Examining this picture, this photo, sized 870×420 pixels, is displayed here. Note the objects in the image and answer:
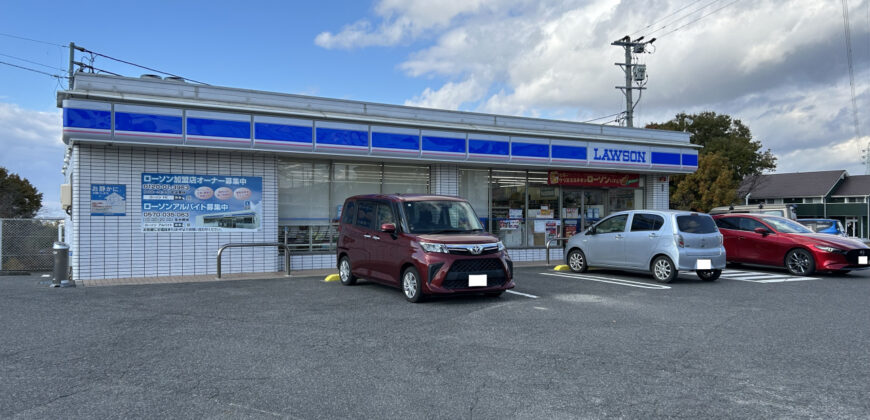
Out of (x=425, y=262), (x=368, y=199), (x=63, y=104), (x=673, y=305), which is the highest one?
(x=63, y=104)

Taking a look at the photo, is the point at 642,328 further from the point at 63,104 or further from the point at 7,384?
the point at 63,104

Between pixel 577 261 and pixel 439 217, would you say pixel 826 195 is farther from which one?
pixel 439 217

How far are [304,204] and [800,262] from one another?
1191 centimetres

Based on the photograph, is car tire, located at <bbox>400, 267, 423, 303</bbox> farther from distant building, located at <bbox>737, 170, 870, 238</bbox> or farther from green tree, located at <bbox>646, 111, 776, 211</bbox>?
distant building, located at <bbox>737, 170, 870, 238</bbox>

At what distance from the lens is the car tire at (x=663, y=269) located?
11.2 m

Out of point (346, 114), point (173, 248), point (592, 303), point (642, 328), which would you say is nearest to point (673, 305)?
point (592, 303)

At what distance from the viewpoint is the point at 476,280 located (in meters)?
8.51

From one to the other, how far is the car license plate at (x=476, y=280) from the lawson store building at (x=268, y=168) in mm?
6007

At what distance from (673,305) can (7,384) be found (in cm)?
820

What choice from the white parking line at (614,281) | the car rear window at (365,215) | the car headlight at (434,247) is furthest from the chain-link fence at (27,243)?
the white parking line at (614,281)

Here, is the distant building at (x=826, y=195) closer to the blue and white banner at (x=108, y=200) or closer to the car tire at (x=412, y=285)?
Answer: the car tire at (x=412, y=285)

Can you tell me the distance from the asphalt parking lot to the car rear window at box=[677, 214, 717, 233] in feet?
6.64

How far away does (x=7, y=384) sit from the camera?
4.57 m

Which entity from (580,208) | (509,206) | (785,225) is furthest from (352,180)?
(785,225)
